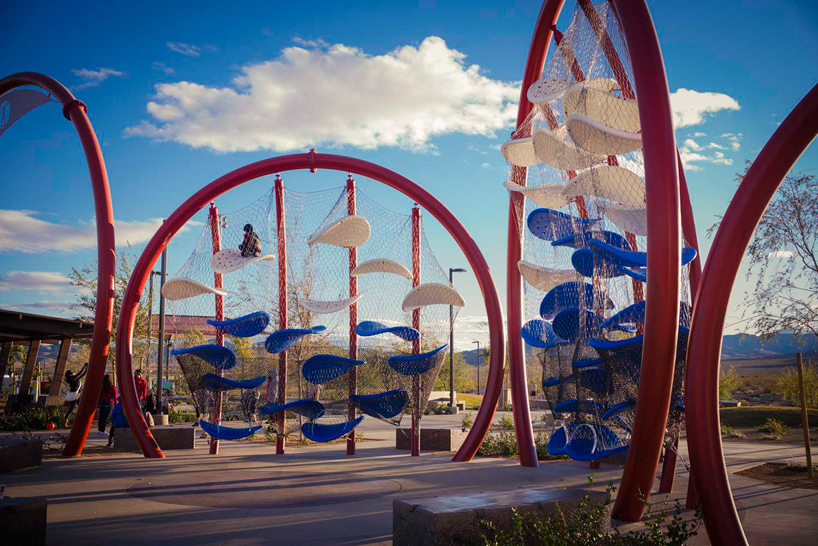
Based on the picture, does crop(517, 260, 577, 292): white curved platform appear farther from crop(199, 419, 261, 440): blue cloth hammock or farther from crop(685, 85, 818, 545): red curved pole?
crop(199, 419, 261, 440): blue cloth hammock

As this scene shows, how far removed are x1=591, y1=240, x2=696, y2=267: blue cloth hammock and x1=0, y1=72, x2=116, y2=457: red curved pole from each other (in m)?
9.44

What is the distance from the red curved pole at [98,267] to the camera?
1239cm

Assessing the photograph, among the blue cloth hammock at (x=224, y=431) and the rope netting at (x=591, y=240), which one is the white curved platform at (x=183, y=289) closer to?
the blue cloth hammock at (x=224, y=431)

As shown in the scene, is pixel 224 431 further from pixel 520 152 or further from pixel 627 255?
pixel 627 255

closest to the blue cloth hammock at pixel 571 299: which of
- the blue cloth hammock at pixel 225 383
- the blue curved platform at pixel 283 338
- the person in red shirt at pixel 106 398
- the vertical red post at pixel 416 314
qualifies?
the vertical red post at pixel 416 314

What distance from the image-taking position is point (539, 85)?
8906 mm

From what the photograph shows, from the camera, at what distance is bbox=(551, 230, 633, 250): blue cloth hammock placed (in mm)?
8312

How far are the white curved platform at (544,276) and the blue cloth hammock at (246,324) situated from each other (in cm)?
546

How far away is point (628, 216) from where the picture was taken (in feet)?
27.5

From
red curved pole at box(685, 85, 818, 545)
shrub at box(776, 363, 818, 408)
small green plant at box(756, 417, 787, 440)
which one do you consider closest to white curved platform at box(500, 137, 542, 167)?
red curved pole at box(685, 85, 818, 545)

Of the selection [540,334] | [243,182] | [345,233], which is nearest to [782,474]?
[540,334]

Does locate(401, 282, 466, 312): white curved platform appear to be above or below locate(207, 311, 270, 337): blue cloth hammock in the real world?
above

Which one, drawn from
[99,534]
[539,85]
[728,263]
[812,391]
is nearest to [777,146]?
[728,263]

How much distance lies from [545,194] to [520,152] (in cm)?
74
